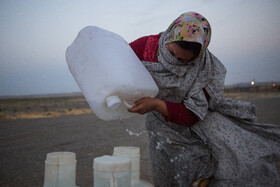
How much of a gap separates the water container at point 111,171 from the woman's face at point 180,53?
0.79m

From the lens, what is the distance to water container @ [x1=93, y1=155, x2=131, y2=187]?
1.44 metres

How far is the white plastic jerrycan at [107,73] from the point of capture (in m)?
1.54

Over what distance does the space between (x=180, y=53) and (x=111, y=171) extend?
89 centimetres

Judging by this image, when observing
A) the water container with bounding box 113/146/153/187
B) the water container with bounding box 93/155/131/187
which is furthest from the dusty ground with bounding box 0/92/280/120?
the water container with bounding box 93/155/131/187

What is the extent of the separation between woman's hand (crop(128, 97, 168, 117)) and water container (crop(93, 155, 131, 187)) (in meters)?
0.32

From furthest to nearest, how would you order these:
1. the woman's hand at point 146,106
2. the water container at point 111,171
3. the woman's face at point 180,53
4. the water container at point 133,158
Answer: the water container at point 133,158
the woman's face at point 180,53
the woman's hand at point 146,106
the water container at point 111,171

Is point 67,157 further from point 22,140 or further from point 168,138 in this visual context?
point 22,140

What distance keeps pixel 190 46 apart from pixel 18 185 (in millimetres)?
2744

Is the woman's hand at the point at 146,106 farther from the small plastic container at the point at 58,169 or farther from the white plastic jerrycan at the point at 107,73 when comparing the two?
the small plastic container at the point at 58,169

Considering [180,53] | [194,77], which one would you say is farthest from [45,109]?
[180,53]

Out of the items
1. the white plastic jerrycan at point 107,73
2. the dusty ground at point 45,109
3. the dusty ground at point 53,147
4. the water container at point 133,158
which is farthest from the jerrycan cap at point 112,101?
the dusty ground at point 45,109

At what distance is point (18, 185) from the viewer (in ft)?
10.3

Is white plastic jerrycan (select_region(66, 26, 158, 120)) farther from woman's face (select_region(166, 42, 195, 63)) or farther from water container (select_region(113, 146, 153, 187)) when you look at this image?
water container (select_region(113, 146, 153, 187))

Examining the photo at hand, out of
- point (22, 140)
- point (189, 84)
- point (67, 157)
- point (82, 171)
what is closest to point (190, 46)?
point (189, 84)
